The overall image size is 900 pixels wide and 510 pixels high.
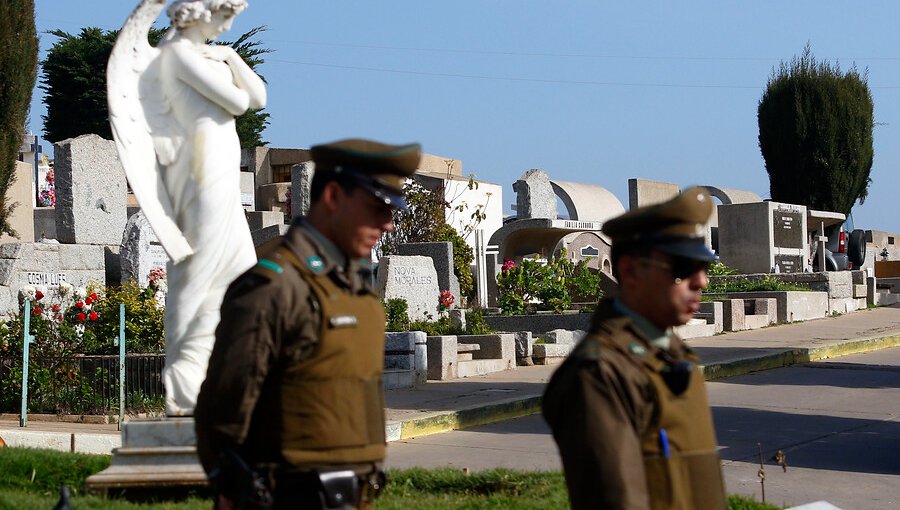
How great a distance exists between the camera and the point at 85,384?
35.1ft

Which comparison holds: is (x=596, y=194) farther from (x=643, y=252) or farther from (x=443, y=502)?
(x=643, y=252)

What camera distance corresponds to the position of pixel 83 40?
4109cm

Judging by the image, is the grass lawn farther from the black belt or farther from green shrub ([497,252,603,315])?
green shrub ([497,252,603,315])

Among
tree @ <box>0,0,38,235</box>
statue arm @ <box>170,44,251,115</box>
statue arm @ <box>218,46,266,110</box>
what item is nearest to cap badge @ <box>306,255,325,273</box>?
statue arm @ <box>170,44,251,115</box>

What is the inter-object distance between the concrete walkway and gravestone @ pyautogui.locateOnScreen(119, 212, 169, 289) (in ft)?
15.3

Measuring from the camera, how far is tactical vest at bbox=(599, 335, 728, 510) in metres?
2.82

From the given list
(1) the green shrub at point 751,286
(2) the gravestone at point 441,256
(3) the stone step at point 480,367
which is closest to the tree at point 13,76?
(2) the gravestone at point 441,256

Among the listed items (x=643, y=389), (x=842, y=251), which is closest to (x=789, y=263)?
(x=842, y=251)

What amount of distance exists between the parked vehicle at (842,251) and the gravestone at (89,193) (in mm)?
18996

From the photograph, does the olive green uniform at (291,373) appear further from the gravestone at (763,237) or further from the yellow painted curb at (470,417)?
the gravestone at (763,237)

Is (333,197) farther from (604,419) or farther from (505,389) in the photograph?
(505,389)

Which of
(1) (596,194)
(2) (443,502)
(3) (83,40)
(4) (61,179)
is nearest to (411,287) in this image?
(4) (61,179)

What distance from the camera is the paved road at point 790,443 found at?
7645mm

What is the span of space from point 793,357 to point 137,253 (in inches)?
349
